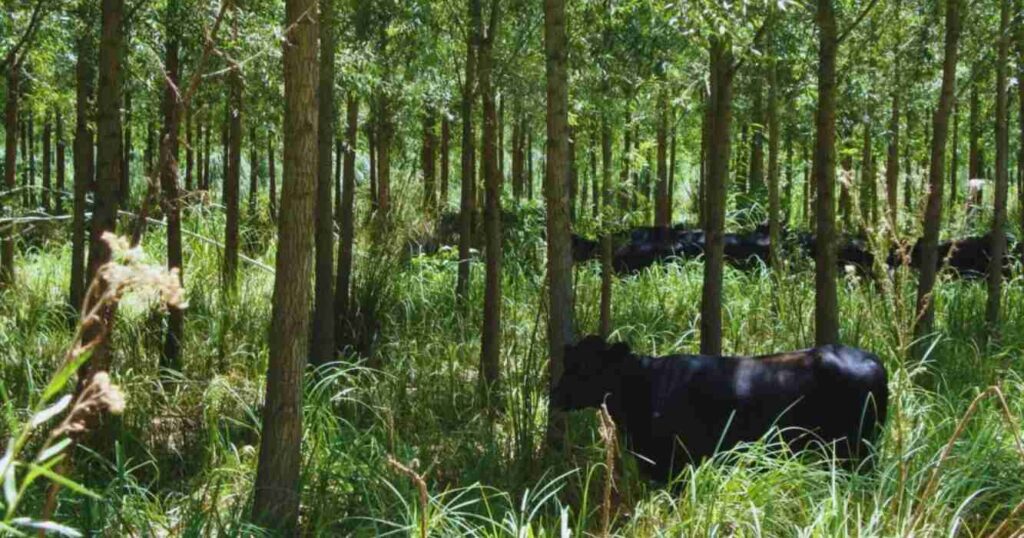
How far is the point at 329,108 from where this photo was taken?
7.68 meters

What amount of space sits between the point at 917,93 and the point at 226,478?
1309 cm

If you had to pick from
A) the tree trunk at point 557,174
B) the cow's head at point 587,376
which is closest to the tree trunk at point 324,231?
the tree trunk at point 557,174

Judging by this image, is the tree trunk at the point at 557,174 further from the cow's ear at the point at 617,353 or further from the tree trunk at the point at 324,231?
the tree trunk at the point at 324,231

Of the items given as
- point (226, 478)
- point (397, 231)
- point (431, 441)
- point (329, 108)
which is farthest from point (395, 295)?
point (226, 478)

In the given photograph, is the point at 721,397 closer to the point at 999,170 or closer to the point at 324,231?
the point at 324,231

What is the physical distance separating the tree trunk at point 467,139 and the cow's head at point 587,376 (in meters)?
3.21

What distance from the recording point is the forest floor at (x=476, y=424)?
4602 millimetres

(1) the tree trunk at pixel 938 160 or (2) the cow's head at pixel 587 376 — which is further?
(1) the tree trunk at pixel 938 160

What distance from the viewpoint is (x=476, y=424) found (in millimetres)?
6637

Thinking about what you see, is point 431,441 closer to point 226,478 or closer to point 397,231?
point 226,478

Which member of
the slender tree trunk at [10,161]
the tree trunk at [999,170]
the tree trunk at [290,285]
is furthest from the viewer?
the slender tree trunk at [10,161]

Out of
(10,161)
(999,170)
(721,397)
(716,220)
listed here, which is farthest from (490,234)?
(10,161)

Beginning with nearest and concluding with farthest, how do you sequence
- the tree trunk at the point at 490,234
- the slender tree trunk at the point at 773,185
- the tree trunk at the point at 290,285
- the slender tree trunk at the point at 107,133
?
1. the tree trunk at the point at 290,285
2. the slender tree trunk at the point at 107,133
3. the tree trunk at the point at 490,234
4. the slender tree trunk at the point at 773,185

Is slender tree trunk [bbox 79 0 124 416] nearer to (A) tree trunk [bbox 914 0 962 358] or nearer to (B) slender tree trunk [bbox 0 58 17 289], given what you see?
(B) slender tree trunk [bbox 0 58 17 289]
